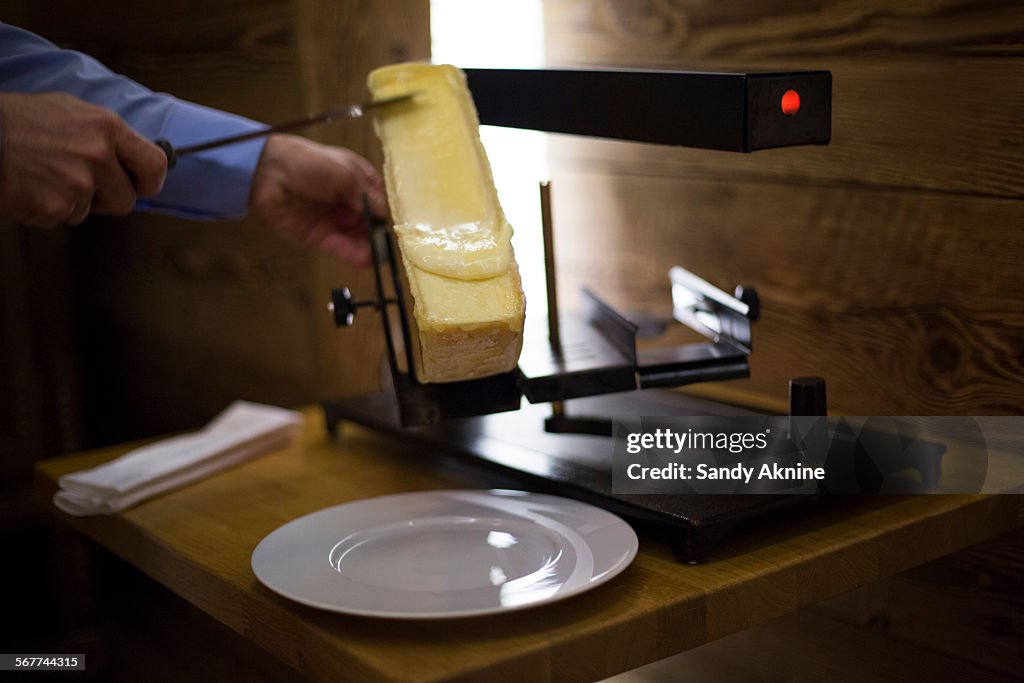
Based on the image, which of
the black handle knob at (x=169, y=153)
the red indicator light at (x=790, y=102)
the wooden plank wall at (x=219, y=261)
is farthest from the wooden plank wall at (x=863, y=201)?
the black handle knob at (x=169, y=153)

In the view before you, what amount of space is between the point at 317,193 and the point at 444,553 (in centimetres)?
69

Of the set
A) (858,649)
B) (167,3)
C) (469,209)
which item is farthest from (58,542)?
(858,649)

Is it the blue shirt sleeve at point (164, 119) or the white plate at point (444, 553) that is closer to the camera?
the white plate at point (444, 553)

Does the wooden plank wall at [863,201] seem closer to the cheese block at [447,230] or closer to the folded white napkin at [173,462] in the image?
the cheese block at [447,230]

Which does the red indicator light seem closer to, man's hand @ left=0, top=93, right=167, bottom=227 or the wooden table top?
the wooden table top

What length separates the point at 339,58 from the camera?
5.85 feet

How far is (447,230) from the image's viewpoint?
106 centimetres

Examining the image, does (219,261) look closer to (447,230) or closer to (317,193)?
(317,193)

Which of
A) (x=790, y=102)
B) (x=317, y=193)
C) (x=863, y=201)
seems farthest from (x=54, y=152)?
(x=863, y=201)

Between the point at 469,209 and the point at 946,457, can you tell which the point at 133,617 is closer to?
the point at 469,209

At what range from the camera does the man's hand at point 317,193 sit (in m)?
1.48

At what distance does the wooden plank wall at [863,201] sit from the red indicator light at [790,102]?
0.32m

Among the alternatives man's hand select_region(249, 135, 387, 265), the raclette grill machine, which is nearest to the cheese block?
the raclette grill machine

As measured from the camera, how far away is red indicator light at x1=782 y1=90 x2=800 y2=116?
93 centimetres
